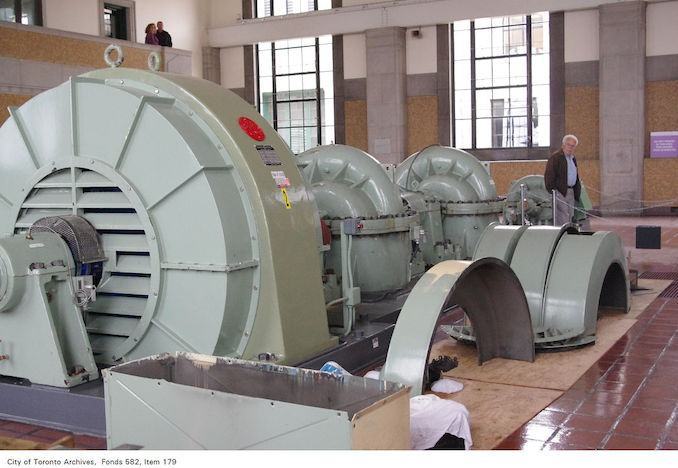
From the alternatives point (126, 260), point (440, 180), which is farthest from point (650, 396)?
point (440, 180)

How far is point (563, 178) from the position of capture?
830 cm

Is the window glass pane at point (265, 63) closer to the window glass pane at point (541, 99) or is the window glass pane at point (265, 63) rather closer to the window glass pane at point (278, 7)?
the window glass pane at point (278, 7)

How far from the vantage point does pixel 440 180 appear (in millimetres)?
8227

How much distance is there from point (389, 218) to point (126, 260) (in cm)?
243

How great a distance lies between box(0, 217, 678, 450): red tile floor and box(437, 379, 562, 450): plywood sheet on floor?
0.06 metres

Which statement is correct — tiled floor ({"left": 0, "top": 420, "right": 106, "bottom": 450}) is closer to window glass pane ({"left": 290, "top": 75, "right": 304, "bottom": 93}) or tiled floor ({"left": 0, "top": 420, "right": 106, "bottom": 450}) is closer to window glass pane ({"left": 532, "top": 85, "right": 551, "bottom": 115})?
window glass pane ({"left": 532, "top": 85, "right": 551, "bottom": 115})

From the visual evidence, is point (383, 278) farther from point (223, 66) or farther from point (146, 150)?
point (223, 66)

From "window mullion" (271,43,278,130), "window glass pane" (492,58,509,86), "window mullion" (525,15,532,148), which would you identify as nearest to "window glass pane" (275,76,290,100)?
"window mullion" (271,43,278,130)

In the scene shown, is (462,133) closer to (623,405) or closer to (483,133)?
(483,133)

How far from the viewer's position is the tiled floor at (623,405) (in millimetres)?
3477

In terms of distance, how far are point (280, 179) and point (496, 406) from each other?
5.51 ft

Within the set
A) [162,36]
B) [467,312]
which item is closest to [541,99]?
[162,36]

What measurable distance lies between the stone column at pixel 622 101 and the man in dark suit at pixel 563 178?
873 cm

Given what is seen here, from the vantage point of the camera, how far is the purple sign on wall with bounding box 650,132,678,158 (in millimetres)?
16469
